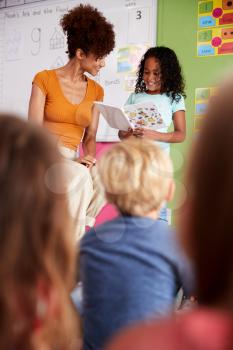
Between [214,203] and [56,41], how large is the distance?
132 inches

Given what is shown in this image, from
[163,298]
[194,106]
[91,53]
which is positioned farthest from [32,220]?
[194,106]

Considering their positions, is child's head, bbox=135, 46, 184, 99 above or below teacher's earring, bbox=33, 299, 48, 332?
above

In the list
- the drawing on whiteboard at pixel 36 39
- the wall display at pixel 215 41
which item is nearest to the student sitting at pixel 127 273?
the wall display at pixel 215 41

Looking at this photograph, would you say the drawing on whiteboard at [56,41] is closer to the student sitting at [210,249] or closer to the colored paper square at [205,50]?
the colored paper square at [205,50]

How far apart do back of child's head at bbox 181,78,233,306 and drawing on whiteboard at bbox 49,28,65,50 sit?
3273 mm

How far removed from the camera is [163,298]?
3.38 feet

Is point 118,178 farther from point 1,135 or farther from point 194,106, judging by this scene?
point 194,106

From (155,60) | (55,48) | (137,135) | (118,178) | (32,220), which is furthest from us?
(55,48)

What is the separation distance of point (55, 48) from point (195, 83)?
120cm

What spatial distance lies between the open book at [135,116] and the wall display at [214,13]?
37.5 inches

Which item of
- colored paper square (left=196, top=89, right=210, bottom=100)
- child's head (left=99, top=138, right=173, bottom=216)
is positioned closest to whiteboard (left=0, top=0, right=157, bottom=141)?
colored paper square (left=196, top=89, right=210, bottom=100)

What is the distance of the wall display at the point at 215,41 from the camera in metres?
2.84

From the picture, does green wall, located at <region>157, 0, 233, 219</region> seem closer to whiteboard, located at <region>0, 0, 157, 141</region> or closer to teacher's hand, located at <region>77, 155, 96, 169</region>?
whiteboard, located at <region>0, 0, 157, 141</region>

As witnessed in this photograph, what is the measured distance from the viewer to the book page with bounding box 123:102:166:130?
224cm
